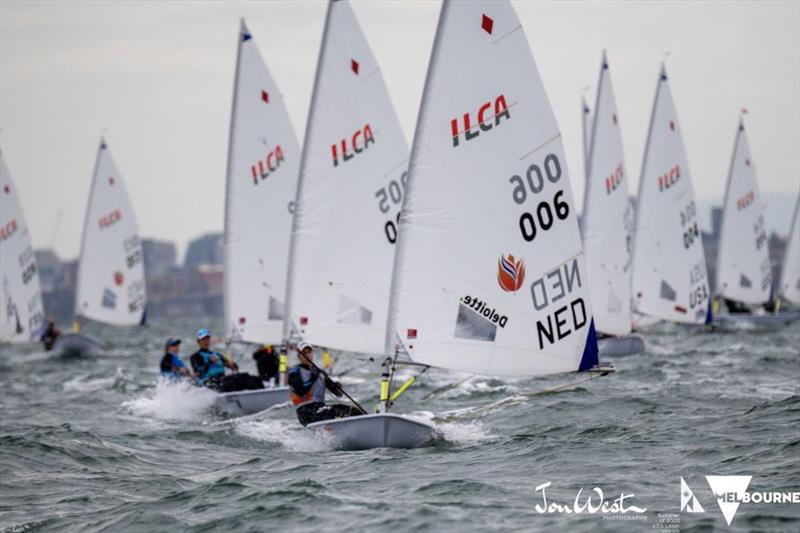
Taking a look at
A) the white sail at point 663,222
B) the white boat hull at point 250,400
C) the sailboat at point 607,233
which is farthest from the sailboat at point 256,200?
the white sail at point 663,222

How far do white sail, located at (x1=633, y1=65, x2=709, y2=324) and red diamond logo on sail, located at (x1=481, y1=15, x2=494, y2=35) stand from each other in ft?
66.9

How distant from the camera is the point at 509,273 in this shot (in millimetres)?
15125

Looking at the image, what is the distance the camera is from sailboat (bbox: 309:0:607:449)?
1482cm

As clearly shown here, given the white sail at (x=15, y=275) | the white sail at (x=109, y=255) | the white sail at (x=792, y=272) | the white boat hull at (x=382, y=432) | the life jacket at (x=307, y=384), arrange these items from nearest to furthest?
the white boat hull at (x=382, y=432), the life jacket at (x=307, y=384), the white sail at (x=15, y=275), the white sail at (x=109, y=255), the white sail at (x=792, y=272)

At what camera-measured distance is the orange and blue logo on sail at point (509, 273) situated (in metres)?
15.1

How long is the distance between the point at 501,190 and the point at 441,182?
75cm

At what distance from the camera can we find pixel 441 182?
14922mm

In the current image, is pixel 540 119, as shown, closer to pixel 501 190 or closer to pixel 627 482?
pixel 501 190

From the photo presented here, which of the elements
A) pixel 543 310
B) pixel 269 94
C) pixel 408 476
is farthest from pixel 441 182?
pixel 269 94

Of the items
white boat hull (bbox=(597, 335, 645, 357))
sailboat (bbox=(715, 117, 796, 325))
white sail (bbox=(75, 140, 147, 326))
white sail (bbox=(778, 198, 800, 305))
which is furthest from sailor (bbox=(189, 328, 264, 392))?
white sail (bbox=(778, 198, 800, 305))

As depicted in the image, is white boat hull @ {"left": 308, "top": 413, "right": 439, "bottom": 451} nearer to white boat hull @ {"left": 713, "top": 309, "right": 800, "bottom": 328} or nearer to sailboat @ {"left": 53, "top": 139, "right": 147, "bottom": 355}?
sailboat @ {"left": 53, "top": 139, "right": 147, "bottom": 355}

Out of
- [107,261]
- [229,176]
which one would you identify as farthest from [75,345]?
[229,176]

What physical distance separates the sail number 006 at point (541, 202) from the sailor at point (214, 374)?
23.4 ft

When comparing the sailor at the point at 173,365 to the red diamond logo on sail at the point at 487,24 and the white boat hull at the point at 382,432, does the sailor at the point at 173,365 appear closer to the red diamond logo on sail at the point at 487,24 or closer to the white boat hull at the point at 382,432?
the white boat hull at the point at 382,432
